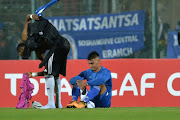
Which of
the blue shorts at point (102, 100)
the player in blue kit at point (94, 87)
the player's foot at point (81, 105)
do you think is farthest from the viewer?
the blue shorts at point (102, 100)

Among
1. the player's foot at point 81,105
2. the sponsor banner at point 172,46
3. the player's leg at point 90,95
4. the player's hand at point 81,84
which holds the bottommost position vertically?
the player's foot at point 81,105

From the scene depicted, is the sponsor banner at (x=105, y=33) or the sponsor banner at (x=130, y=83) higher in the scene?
the sponsor banner at (x=105, y=33)

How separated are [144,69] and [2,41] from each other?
3.14 meters

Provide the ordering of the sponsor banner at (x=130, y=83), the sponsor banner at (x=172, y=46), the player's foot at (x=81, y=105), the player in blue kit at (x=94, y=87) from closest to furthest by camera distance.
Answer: the player's foot at (x=81, y=105) < the player in blue kit at (x=94, y=87) < the sponsor banner at (x=130, y=83) < the sponsor banner at (x=172, y=46)

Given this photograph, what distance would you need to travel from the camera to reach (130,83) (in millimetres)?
12477

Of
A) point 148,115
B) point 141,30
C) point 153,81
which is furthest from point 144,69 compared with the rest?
point 148,115

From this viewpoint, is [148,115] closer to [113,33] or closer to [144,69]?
[144,69]

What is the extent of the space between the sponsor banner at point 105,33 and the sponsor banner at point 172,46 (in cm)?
65

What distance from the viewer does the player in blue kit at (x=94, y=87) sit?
9447 millimetres

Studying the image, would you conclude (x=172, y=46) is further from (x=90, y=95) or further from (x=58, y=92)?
(x=90, y=95)

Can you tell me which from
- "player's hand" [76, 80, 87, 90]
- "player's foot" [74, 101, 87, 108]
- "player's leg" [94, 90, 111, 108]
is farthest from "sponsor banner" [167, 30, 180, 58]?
"player's foot" [74, 101, 87, 108]

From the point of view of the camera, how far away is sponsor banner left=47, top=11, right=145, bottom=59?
13.7 metres

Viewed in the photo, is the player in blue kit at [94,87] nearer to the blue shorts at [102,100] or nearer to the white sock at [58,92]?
the blue shorts at [102,100]

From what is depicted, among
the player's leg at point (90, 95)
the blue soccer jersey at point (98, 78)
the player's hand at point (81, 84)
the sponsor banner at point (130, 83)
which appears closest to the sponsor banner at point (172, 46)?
the sponsor banner at point (130, 83)
